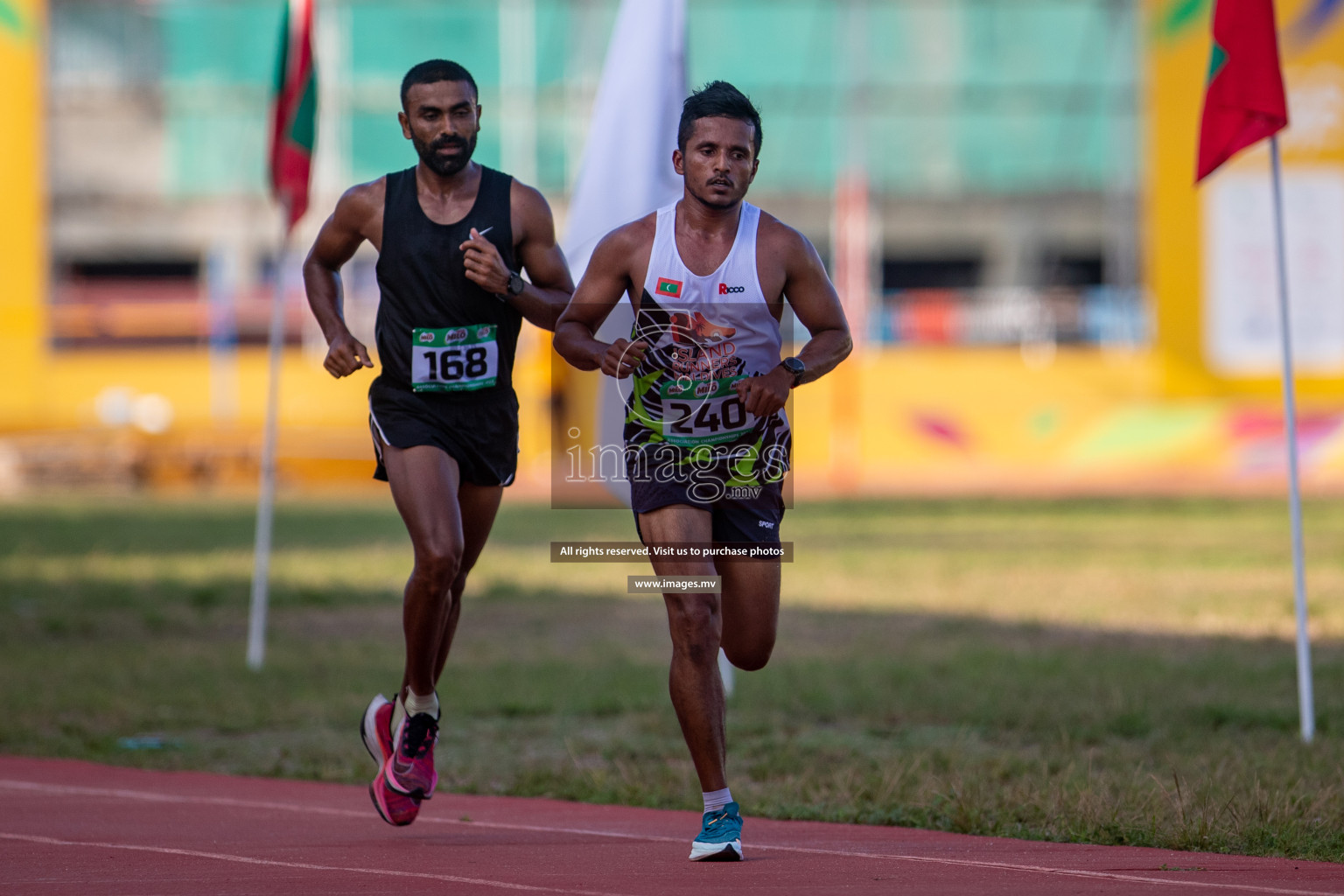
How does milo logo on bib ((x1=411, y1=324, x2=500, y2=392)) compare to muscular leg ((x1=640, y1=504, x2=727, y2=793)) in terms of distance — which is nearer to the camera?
muscular leg ((x1=640, y1=504, x2=727, y2=793))

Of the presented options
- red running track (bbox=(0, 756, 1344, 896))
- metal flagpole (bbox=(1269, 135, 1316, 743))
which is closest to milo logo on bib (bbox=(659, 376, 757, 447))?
red running track (bbox=(0, 756, 1344, 896))

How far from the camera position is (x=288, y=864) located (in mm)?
5867

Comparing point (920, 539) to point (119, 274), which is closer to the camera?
point (920, 539)

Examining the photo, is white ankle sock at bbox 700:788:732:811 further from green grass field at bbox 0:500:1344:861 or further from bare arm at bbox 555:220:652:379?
bare arm at bbox 555:220:652:379

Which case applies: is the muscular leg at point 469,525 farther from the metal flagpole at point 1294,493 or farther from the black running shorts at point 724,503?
the metal flagpole at point 1294,493

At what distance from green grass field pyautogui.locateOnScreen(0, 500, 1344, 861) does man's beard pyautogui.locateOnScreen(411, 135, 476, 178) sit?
8.94 ft

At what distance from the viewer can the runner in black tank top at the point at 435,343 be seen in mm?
6500

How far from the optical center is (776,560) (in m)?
6.08

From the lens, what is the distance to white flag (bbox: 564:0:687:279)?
9.30 metres

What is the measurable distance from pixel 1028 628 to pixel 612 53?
5.79 m

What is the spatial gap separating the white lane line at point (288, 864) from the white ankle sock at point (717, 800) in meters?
0.56

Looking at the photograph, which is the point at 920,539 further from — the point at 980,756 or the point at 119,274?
the point at 119,274

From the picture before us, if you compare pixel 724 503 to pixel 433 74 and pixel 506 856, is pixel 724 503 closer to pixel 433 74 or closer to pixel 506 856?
pixel 506 856

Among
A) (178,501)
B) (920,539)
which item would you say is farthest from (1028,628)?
(178,501)
